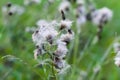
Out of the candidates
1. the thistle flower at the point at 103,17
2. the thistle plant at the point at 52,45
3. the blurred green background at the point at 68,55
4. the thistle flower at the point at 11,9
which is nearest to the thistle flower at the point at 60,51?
the thistle plant at the point at 52,45

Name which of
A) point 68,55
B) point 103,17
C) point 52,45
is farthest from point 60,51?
point 103,17

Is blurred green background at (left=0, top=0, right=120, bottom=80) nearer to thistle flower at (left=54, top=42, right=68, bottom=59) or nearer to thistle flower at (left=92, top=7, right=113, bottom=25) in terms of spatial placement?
thistle flower at (left=92, top=7, right=113, bottom=25)

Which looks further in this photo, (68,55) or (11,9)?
(11,9)

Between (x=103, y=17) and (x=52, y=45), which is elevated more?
(x=103, y=17)

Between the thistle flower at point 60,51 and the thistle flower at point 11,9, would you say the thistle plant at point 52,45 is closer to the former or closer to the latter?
the thistle flower at point 60,51

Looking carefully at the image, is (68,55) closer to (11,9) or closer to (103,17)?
(103,17)

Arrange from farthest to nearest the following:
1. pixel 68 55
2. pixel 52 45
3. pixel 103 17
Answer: pixel 103 17 < pixel 68 55 < pixel 52 45

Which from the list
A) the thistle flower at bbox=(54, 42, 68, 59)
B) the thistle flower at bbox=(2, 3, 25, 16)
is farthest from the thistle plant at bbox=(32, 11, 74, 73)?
the thistle flower at bbox=(2, 3, 25, 16)

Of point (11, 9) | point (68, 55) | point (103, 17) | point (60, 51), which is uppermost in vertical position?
point (11, 9)
